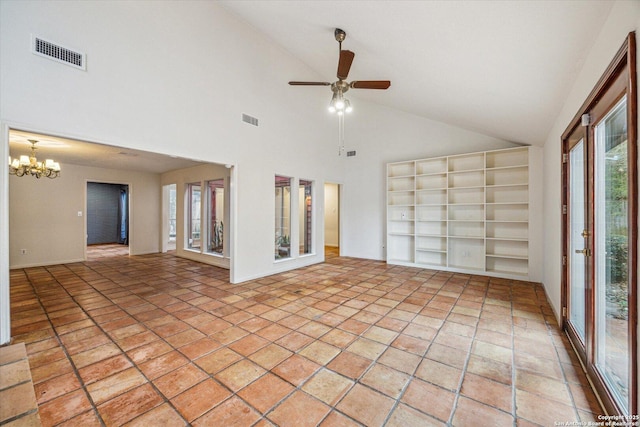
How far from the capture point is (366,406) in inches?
70.0

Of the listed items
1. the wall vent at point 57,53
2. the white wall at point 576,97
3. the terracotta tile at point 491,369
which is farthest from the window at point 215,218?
the white wall at point 576,97

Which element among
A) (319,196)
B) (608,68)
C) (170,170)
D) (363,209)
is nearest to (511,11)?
(608,68)

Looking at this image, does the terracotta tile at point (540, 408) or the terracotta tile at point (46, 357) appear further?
the terracotta tile at point (46, 357)

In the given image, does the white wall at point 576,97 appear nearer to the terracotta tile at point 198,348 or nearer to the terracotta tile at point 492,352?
the terracotta tile at point 492,352

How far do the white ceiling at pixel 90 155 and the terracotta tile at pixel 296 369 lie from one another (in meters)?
3.56

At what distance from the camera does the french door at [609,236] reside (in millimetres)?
1315

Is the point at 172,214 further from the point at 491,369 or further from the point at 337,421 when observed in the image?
the point at 491,369

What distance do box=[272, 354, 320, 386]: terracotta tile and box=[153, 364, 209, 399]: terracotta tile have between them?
601 mm

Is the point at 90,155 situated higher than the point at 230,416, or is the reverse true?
the point at 90,155

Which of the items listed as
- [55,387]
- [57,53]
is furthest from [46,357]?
[57,53]

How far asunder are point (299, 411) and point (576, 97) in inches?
142

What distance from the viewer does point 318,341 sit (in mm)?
2650

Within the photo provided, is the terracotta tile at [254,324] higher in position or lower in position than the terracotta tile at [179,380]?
higher

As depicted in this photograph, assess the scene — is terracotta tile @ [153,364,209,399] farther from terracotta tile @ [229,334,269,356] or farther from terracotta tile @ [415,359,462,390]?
terracotta tile @ [415,359,462,390]
